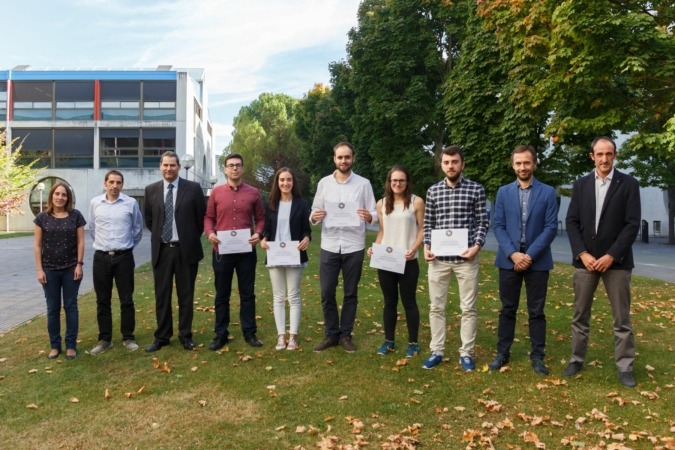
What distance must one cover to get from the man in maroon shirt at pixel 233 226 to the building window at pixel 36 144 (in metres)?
43.4

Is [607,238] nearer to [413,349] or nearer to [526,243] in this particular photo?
[526,243]

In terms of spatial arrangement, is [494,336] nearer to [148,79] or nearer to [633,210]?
[633,210]

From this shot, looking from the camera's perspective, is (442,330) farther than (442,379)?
Yes

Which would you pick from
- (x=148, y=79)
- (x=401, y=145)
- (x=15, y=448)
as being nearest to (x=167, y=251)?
(x=15, y=448)

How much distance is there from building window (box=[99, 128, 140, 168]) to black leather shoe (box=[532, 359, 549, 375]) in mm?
42439

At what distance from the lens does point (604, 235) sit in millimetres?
5336

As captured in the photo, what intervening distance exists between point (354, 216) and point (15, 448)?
3762mm

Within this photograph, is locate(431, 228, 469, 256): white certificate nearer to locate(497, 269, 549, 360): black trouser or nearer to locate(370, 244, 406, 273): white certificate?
locate(370, 244, 406, 273): white certificate

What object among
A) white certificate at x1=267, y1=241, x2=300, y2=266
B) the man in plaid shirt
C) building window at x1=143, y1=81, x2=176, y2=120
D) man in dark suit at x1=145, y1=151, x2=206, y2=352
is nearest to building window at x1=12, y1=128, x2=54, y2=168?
building window at x1=143, y1=81, x2=176, y2=120

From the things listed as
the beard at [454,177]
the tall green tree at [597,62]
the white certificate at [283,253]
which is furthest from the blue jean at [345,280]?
the tall green tree at [597,62]

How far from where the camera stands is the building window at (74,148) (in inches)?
→ 1738

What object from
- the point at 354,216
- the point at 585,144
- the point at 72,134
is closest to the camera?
the point at 354,216

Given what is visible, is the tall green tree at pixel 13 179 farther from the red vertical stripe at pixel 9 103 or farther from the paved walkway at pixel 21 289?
the paved walkway at pixel 21 289

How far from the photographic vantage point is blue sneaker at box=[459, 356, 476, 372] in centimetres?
580
